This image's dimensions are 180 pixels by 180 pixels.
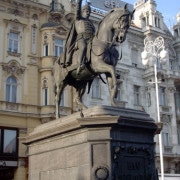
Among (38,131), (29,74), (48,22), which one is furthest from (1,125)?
(38,131)

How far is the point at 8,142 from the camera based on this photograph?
25141 millimetres

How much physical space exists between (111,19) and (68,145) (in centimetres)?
334

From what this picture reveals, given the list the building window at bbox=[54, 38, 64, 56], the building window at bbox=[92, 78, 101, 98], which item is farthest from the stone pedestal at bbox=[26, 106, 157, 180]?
the building window at bbox=[92, 78, 101, 98]

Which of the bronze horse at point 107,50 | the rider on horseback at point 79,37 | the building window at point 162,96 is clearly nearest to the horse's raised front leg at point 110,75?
the bronze horse at point 107,50

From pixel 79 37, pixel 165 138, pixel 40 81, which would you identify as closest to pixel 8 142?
pixel 40 81

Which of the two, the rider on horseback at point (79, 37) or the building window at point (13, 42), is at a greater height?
the building window at point (13, 42)

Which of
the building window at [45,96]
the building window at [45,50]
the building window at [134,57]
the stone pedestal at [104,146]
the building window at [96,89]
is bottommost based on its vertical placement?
the stone pedestal at [104,146]

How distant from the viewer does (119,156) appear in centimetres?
792

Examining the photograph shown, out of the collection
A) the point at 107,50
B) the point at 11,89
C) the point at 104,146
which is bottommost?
the point at 104,146

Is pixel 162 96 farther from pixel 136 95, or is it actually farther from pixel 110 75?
pixel 110 75

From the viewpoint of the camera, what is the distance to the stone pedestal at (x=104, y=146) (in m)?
7.84

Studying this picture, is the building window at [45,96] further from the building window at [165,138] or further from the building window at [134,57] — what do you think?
the building window at [165,138]

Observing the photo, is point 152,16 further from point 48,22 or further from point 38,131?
point 38,131

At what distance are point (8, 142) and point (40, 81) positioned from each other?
5.10 m
